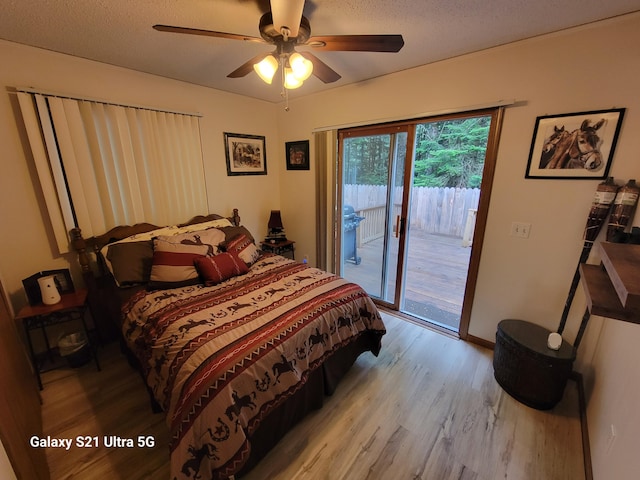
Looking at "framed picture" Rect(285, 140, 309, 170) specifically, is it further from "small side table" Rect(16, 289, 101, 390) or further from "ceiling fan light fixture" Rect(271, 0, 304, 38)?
"small side table" Rect(16, 289, 101, 390)

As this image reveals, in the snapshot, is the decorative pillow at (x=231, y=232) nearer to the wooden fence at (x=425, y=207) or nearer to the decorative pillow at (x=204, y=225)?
the decorative pillow at (x=204, y=225)

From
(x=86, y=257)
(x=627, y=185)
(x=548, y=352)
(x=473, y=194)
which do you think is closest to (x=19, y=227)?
(x=86, y=257)

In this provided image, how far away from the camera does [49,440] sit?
5.09 ft

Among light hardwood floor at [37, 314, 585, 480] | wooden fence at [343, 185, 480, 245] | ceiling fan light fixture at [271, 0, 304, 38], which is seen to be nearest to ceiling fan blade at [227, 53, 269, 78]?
ceiling fan light fixture at [271, 0, 304, 38]

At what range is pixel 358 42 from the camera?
136 cm

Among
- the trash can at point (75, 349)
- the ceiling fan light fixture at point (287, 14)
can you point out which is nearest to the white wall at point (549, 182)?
the ceiling fan light fixture at point (287, 14)

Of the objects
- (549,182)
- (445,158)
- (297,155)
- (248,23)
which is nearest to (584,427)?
(549,182)

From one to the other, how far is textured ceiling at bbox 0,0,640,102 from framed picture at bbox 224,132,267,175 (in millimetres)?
991

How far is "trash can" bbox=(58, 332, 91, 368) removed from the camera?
205 cm

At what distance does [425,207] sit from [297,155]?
240 centimetres

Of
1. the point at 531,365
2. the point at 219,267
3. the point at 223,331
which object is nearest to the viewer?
the point at 223,331

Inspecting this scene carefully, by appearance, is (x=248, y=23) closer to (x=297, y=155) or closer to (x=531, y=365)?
(x=297, y=155)

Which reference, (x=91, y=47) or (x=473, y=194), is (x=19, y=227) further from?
(x=473, y=194)

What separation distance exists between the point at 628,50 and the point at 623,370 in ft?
5.89
